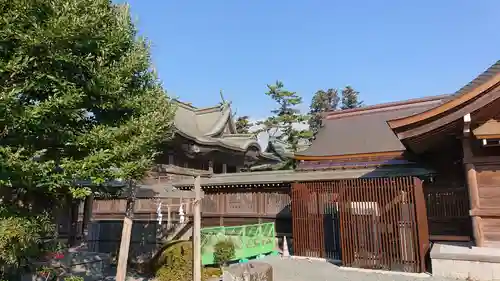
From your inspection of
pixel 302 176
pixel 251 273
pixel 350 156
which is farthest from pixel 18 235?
pixel 350 156

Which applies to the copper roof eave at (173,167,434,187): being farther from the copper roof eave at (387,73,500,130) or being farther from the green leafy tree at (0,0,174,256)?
the green leafy tree at (0,0,174,256)

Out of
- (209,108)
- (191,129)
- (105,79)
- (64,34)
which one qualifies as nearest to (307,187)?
(105,79)

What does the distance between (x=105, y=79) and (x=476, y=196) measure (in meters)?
9.07

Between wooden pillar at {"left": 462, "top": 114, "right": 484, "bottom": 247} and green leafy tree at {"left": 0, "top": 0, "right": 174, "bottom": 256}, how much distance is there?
7.54 meters

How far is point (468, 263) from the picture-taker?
26.6 ft

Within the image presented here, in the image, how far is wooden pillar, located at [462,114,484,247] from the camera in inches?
348

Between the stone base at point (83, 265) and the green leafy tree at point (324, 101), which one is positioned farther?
the green leafy tree at point (324, 101)

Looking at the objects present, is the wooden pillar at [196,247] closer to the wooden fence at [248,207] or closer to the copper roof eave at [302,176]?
the copper roof eave at [302,176]

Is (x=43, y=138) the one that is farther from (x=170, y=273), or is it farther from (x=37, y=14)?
(x=170, y=273)

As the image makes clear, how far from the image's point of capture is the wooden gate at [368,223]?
926cm

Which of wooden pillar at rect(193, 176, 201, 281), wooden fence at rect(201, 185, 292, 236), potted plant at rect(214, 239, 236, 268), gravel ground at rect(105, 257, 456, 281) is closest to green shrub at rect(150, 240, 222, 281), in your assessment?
potted plant at rect(214, 239, 236, 268)

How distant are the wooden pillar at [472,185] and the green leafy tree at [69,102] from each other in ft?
24.7

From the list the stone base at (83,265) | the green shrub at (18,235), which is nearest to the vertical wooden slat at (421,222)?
the green shrub at (18,235)

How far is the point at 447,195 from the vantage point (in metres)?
11.8
